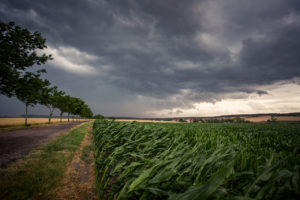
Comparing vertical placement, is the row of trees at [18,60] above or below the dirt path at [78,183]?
above

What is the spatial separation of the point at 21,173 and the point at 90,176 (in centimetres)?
190

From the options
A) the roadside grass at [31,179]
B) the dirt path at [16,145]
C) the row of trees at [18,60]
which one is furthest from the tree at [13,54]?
the roadside grass at [31,179]

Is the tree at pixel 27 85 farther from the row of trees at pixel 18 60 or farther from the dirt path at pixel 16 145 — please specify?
the dirt path at pixel 16 145

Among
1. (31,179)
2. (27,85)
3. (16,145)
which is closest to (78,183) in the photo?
(31,179)

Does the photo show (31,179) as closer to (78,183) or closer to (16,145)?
(78,183)

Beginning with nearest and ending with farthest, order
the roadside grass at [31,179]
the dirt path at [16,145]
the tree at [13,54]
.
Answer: the roadside grass at [31,179] → the dirt path at [16,145] → the tree at [13,54]

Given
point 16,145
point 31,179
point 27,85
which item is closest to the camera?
point 31,179

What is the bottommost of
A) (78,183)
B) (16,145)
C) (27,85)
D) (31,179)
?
(16,145)

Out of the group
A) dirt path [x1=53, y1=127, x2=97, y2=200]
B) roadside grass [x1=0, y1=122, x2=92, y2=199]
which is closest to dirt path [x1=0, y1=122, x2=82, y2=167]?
roadside grass [x1=0, y1=122, x2=92, y2=199]

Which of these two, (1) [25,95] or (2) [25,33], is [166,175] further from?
(2) [25,33]

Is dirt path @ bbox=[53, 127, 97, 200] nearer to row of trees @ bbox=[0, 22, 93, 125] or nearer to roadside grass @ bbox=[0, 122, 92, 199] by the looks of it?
roadside grass @ bbox=[0, 122, 92, 199]

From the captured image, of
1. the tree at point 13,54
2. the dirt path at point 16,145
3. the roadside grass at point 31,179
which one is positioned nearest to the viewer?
the roadside grass at point 31,179

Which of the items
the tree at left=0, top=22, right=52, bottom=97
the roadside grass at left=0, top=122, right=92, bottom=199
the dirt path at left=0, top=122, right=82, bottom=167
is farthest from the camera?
the tree at left=0, top=22, right=52, bottom=97

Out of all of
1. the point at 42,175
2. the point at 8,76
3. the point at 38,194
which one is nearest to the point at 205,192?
the point at 38,194
